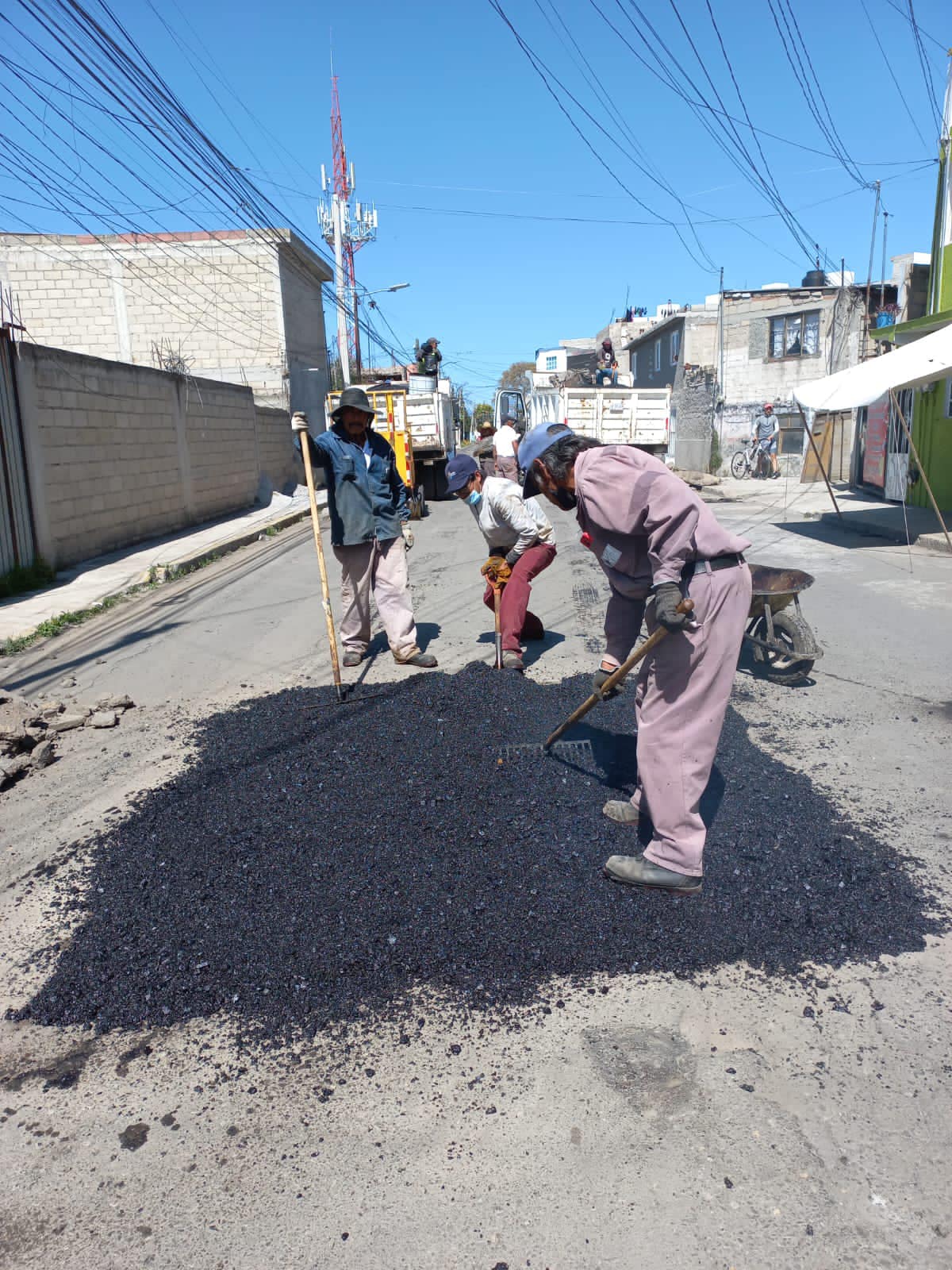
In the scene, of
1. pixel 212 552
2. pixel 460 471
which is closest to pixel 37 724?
pixel 460 471

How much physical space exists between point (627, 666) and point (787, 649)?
2799 millimetres

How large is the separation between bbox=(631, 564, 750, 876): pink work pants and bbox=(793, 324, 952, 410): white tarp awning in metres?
8.24

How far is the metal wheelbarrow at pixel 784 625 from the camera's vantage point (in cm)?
572

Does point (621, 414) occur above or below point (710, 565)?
above

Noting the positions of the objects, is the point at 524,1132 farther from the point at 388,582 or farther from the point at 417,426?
the point at 417,426

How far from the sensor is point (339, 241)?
2633 cm

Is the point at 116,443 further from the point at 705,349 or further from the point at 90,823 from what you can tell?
the point at 705,349

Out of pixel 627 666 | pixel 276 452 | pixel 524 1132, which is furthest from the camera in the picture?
pixel 276 452

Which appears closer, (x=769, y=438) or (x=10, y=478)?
(x=10, y=478)

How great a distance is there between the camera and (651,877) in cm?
313

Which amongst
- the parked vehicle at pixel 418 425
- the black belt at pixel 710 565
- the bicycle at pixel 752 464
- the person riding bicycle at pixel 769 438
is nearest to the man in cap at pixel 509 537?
the black belt at pixel 710 565

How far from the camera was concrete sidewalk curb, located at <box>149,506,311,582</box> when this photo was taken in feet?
34.3

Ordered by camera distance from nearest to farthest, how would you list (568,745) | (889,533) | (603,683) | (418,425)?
(603,683)
(568,745)
(889,533)
(418,425)

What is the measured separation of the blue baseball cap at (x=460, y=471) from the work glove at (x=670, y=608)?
2984 millimetres
